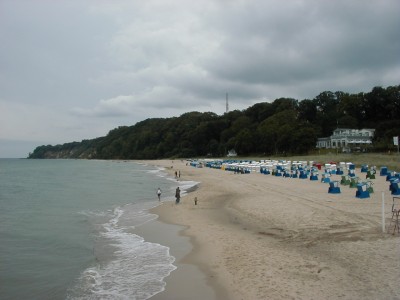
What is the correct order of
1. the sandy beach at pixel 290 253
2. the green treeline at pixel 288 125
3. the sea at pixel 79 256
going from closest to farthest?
1. the sandy beach at pixel 290 253
2. the sea at pixel 79 256
3. the green treeline at pixel 288 125

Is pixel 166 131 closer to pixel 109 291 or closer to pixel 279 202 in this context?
pixel 279 202

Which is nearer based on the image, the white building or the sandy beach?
the sandy beach

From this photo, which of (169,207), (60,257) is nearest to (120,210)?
(169,207)

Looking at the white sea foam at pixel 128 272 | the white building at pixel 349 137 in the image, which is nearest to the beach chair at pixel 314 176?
the white sea foam at pixel 128 272

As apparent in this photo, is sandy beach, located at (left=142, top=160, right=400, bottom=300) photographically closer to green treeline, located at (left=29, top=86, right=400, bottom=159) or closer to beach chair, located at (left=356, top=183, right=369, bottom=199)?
beach chair, located at (left=356, top=183, right=369, bottom=199)

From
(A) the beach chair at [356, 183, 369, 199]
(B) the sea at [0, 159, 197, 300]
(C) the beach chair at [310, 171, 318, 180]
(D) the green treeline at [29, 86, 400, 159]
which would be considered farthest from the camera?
(D) the green treeline at [29, 86, 400, 159]

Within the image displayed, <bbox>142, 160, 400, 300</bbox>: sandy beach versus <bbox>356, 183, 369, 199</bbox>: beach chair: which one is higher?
<bbox>356, 183, 369, 199</bbox>: beach chair

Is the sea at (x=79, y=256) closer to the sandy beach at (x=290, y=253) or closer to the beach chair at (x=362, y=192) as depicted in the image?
the sandy beach at (x=290, y=253)

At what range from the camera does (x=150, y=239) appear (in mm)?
14922

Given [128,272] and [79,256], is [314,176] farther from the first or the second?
[128,272]

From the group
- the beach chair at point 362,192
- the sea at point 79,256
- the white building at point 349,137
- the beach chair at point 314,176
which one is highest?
the white building at point 349,137

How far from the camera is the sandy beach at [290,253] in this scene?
8.24 m

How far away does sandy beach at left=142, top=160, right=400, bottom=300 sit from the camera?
8.24 m

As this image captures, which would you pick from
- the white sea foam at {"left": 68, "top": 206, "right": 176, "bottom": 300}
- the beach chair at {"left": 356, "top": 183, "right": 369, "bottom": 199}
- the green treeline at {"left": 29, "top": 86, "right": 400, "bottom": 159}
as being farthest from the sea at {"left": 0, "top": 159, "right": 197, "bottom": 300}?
the green treeline at {"left": 29, "top": 86, "right": 400, "bottom": 159}
